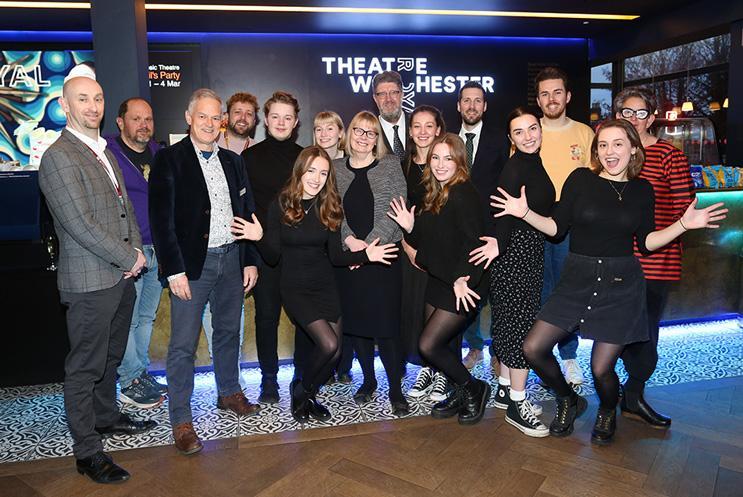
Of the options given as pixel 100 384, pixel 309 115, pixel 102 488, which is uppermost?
pixel 309 115

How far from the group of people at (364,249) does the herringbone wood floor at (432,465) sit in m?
0.12

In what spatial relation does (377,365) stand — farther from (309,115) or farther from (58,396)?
(309,115)

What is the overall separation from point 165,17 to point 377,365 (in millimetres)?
5619


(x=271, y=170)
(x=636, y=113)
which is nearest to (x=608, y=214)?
(x=636, y=113)

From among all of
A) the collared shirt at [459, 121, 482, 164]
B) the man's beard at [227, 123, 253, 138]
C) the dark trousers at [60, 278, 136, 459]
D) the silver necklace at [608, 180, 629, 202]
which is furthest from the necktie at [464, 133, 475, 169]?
the dark trousers at [60, 278, 136, 459]

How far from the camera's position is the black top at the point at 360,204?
3.22m

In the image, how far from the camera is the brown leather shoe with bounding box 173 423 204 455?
3.00m

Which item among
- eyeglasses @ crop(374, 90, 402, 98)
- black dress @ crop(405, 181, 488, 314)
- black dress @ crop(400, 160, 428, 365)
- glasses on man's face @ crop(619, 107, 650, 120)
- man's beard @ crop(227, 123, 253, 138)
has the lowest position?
black dress @ crop(400, 160, 428, 365)

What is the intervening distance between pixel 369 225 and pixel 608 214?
1.23 meters

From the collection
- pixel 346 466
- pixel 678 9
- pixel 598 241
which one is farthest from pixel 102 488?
pixel 678 9

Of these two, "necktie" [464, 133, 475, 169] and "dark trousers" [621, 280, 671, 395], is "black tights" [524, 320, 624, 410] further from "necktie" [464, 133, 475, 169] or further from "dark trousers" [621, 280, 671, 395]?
"necktie" [464, 133, 475, 169]

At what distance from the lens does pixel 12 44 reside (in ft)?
26.9

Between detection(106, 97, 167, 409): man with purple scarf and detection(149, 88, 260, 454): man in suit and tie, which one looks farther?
detection(106, 97, 167, 409): man with purple scarf

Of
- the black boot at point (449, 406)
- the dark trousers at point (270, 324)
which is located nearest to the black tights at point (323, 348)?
the dark trousers at point (270, 324)
